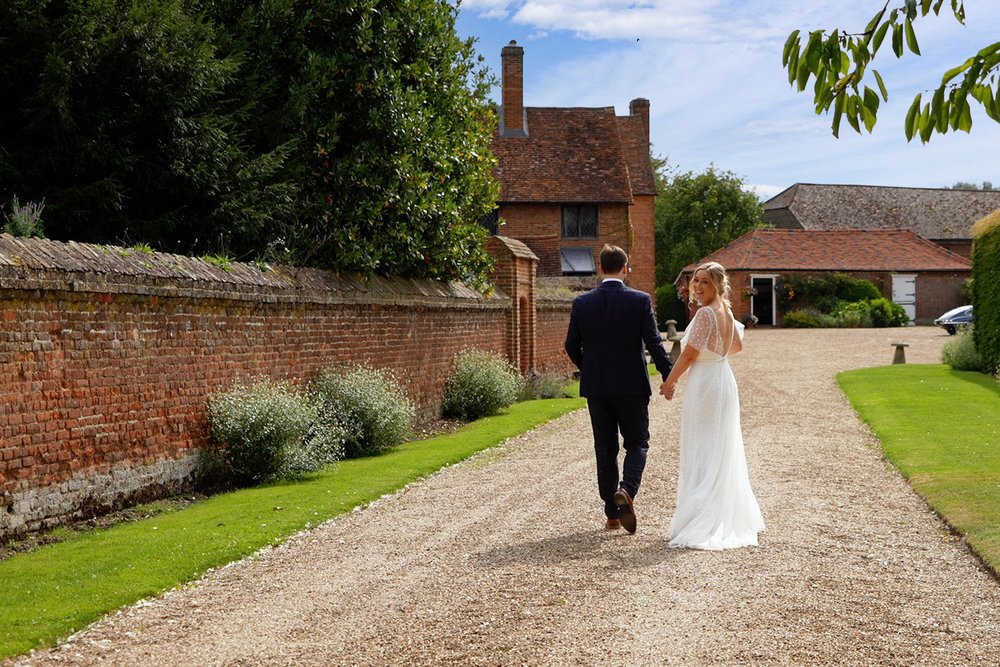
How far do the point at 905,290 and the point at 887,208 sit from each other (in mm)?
18668

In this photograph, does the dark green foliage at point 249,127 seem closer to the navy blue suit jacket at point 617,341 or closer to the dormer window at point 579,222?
the navy blue suit jacket at point 617,341

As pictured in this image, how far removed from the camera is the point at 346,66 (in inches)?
607

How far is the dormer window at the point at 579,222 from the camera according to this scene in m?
46.0

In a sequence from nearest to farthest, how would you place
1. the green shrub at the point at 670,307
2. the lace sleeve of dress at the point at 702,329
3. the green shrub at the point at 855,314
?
the lace sleeve of dress at the point at 702,329
the green shrub at the point at 855,314
the green shrub at the point at 670,307

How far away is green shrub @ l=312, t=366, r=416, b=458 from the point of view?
13.3 m

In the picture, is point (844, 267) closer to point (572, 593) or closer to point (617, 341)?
point (617, 341)

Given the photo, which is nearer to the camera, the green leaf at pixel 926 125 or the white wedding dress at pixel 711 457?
the green leaf at pixel 926 125

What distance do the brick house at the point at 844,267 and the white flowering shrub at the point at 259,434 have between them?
1565 inches

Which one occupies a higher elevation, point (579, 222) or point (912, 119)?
point (579, 222)

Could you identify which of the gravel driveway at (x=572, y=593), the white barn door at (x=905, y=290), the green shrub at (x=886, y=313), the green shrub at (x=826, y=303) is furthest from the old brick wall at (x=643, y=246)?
the gravel driveway at (x=572, y=593)

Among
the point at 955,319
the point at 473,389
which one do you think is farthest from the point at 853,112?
the point at 955,319

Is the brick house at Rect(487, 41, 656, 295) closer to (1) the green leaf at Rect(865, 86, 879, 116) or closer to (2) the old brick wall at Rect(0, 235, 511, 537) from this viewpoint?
(2) the old brick wall at Rect(0, 235, 511, 537)

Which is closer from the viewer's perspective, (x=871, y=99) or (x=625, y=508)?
(x=871, y=99)

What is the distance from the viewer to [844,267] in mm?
50500
